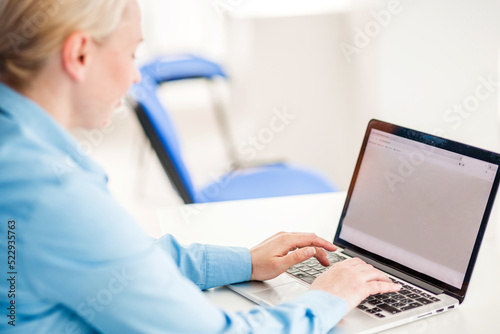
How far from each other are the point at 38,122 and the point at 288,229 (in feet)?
2.57

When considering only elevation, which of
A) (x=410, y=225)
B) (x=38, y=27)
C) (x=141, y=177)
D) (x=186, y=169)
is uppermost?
(x=38, y=27)

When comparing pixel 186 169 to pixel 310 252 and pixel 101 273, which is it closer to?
pixel 310 252

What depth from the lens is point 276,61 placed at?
3973 mm

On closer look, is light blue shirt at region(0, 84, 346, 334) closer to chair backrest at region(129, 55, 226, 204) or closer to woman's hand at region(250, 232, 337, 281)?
woman's hand at region(250, 232, 337, 281)

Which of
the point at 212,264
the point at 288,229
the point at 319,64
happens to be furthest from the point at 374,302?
the point at 319,64

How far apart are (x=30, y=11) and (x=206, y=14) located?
3.70 meters

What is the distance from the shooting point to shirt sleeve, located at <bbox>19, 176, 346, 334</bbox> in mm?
727

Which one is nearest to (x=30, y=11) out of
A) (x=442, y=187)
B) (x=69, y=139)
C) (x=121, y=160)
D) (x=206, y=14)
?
(x=69, y=139)

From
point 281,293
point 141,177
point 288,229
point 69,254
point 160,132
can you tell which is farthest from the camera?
point 141,177

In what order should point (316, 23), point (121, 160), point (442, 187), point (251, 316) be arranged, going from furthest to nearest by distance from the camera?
1. point (121, 160)
2. point (316, 23)
3. point (442, 187)
4. point (251, 316)

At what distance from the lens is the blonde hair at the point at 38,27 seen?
0.77 meters

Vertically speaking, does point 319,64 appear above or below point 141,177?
above

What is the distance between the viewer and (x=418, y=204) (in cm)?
112

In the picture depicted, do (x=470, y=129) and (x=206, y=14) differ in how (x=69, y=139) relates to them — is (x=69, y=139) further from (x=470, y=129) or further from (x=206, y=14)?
(x=206, y=14)
